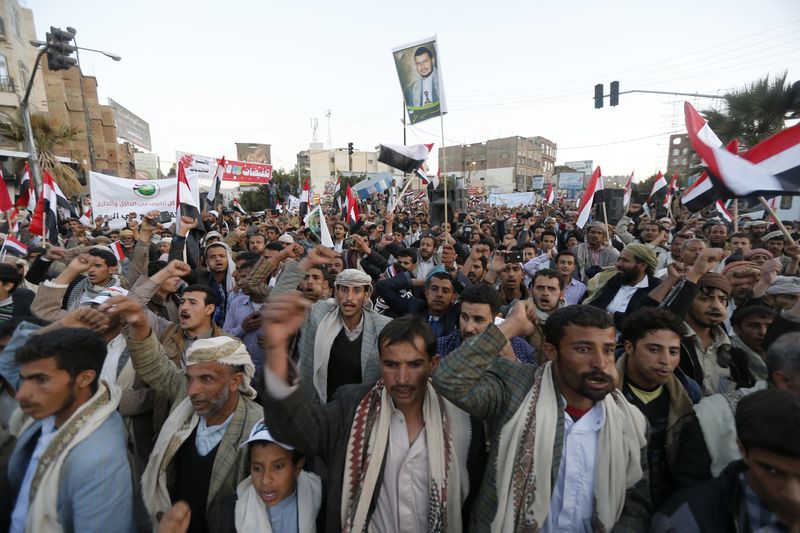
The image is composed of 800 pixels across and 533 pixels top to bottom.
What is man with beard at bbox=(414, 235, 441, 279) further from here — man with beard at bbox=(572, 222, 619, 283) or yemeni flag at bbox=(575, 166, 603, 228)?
yemeni flag at bbox=(575, 166, 603, 228)

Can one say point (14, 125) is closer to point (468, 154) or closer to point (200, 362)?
point (200, 362)

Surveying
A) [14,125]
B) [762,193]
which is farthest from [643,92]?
[14,125]

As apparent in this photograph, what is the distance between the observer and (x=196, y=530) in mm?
2051

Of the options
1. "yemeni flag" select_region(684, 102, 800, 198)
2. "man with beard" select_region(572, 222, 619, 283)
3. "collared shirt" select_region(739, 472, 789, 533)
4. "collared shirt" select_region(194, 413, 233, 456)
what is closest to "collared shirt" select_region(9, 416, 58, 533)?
"collared shirt" select_region(194, 413, 233, 456)

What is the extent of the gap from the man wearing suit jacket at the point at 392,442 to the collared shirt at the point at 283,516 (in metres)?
0.17

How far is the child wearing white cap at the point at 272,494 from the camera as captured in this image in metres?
1.82

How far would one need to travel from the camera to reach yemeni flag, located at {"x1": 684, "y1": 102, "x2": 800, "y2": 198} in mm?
3227

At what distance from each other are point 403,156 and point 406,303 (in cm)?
542

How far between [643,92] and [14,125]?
33.9 metres

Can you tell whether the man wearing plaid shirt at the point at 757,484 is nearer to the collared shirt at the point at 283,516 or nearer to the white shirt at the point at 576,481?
the white shirt at the point at 576,481

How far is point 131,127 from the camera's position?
61.2 metres

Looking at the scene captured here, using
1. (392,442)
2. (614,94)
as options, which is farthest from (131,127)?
(392,442)

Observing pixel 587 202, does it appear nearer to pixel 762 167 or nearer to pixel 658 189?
pixel 762 167

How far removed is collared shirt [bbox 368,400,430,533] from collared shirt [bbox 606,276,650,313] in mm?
2981
